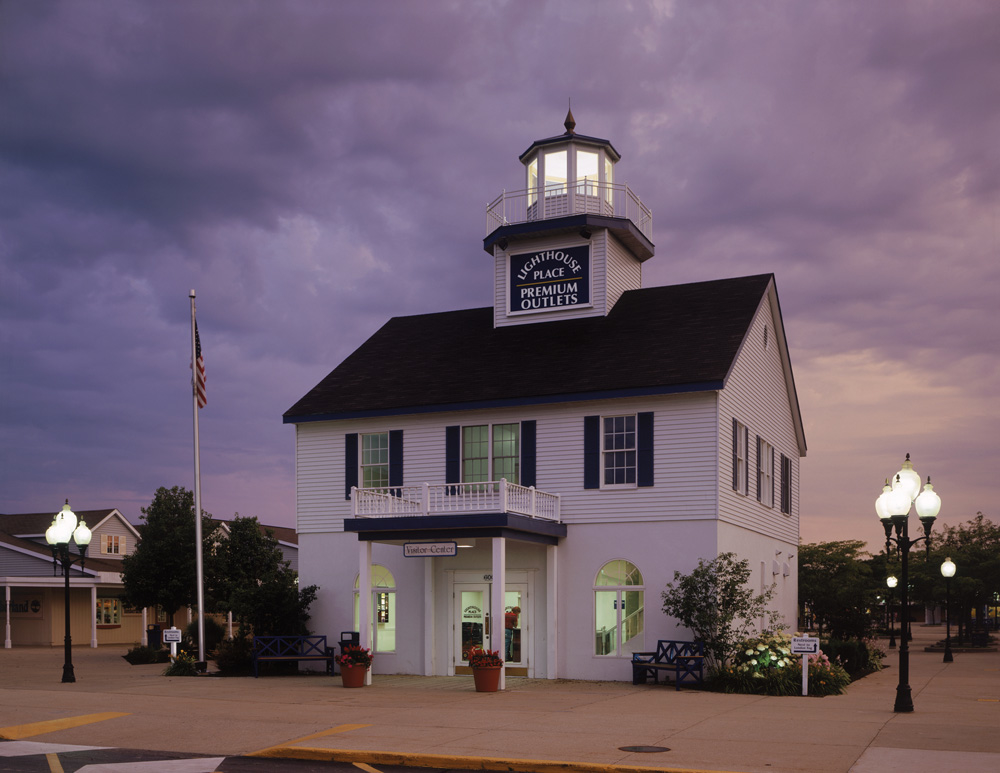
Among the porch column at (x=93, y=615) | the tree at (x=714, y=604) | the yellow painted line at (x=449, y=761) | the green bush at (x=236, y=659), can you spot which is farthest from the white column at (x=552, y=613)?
the porch column at (x=93, y=615)

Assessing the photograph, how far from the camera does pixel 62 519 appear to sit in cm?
2528

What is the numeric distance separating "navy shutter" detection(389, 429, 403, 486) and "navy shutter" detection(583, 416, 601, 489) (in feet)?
16.4

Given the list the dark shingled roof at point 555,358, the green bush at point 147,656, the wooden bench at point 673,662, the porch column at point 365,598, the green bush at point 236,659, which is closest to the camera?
the wooden bench at point 673,662


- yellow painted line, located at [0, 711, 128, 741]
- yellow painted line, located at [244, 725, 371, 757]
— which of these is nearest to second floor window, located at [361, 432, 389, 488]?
yellow painted line, located at [0, 711, 128, 741]

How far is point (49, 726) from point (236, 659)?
11029 mm

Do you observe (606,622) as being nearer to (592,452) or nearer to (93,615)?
(592,452)

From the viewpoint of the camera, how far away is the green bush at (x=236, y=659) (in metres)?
26.4

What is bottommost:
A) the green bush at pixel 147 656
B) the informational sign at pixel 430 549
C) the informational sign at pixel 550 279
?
the green bush at pixel 147 656

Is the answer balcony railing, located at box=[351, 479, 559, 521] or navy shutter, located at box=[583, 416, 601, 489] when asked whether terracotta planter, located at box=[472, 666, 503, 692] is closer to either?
balcony railing, located at box=[351, 479, 559, 521]

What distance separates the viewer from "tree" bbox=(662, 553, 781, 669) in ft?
73.5

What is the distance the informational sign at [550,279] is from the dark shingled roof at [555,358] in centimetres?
59

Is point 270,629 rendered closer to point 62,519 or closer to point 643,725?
point 62,519

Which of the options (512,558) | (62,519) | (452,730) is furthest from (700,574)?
(62,519)

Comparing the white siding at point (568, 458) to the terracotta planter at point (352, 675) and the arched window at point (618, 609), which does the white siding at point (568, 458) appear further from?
the terracotta planter at point (352, 675)
